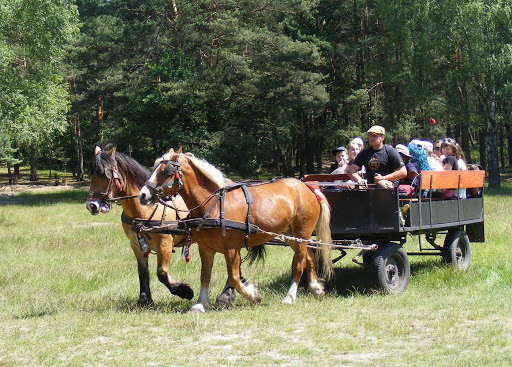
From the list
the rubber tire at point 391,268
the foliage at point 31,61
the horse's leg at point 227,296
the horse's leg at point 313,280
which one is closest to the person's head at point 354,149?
the rubber tire at point 391,268

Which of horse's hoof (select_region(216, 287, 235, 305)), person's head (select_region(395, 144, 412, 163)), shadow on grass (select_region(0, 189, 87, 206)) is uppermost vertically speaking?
person's head (select_region(395, 144, 412, 163))

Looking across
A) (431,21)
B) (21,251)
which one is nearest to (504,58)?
(431,21)

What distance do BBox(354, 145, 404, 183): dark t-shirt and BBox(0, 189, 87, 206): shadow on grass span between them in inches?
883

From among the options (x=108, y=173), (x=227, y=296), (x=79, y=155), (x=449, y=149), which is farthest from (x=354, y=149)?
(x=79, y=155)

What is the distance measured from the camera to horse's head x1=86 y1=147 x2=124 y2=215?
7621 mm

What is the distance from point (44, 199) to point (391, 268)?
26105mm

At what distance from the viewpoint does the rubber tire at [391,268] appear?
8.26 metres

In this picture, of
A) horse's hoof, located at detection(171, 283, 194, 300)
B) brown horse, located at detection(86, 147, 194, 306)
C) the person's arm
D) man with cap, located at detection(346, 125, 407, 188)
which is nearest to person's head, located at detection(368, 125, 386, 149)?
man with cap, located at detection(346, 125, 407, 188)

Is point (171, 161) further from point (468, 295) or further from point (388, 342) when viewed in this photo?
point (468, 295)

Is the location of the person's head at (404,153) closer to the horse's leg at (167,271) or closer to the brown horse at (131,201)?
the brown horse at (131,201)

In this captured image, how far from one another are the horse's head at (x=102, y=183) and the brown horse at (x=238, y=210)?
0.83m

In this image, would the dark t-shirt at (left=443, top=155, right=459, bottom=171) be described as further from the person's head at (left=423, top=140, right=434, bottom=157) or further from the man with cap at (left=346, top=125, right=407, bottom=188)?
the man with cap at (left=346, top=125, right=407, bottom=188)

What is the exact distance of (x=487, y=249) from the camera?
12125 millimetres

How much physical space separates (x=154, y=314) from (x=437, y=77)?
2945 centimetres
